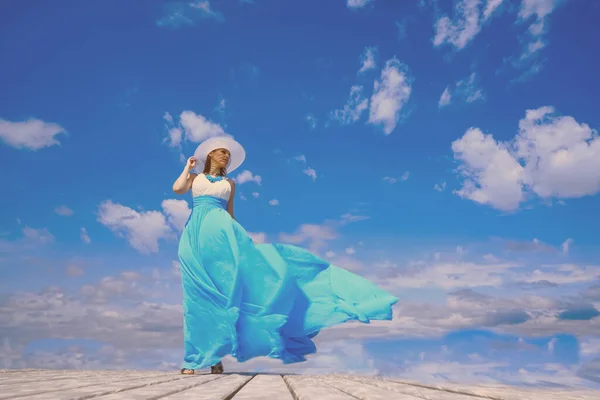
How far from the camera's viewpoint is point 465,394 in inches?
101

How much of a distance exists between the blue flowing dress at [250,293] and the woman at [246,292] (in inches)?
0.5

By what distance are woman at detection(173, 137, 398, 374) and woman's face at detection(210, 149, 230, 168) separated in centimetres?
21

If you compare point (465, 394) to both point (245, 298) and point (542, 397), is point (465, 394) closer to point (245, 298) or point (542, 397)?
point (542, 397)

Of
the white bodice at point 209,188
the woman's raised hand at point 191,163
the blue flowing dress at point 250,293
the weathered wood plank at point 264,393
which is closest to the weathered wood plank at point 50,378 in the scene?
the weathered wood plank at point 264,393

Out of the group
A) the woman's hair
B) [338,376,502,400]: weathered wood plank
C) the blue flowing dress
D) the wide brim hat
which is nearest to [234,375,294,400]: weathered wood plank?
[338,376,502,400]: weathered wood plank

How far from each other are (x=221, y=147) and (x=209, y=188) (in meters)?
0.82

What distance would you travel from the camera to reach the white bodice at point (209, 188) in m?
6.88

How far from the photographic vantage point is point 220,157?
7.30m

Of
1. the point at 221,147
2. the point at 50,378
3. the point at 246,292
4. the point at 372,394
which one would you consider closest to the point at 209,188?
the point at 221,147

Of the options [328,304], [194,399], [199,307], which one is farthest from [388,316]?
[194,399]

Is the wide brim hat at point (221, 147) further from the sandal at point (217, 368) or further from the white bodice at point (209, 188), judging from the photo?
the sandal at point (217, 368)

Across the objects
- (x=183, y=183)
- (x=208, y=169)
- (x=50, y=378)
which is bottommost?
(x=50, y=378)

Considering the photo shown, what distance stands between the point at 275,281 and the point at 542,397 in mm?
4355

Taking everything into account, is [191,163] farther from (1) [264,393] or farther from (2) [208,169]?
(1) [264,393]
